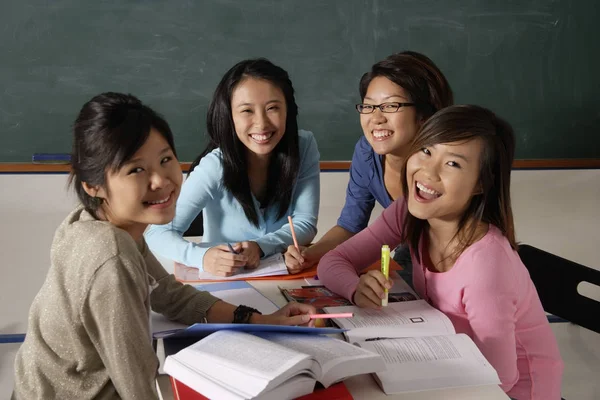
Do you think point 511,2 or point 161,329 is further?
point 511,2

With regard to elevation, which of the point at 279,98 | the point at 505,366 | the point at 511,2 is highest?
the point at 511,2

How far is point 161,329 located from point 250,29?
2.73m

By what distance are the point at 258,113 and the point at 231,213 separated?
0.35 metres

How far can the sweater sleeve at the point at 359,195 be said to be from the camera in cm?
225

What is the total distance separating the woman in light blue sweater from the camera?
2.02 meters

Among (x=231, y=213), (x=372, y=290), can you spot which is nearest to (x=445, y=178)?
(x=372, y=290)

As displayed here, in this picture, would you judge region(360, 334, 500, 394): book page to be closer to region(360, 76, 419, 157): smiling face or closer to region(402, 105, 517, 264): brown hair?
region(402, 105, 517, 264): brown hair

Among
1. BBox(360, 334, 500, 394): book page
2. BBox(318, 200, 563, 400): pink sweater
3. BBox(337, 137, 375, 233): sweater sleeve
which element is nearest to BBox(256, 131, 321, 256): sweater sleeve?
BBox(337, 137, 375, 233): sweater sleeve

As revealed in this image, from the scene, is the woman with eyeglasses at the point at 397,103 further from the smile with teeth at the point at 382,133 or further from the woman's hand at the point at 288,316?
the woman's hand at the point at 288,316

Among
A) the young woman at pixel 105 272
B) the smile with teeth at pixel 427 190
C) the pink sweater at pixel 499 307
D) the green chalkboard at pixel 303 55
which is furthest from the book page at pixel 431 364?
the green chalkboard at pixel 303 55

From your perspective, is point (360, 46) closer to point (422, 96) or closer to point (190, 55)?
point (190, 55)

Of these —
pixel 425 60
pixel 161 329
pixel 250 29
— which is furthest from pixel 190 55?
pixel 161 329

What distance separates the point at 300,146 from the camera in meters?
2.22

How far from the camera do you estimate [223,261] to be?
1.77 metres
